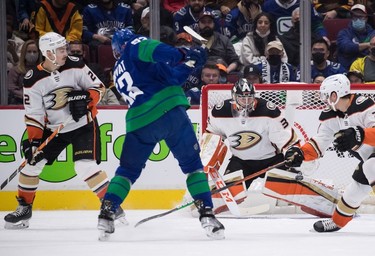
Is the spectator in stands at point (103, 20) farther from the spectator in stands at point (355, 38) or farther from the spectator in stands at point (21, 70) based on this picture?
the spectator in stands at point (355, 38)

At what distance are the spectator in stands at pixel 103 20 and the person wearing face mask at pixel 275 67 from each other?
42.6 inches

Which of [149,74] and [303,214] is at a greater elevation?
[149,74]

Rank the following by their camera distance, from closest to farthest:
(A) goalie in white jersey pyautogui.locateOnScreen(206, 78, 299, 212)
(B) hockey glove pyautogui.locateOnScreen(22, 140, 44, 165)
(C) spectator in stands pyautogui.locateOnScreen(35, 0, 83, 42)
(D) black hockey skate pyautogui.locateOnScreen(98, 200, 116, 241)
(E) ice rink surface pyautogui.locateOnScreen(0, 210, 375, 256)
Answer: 1. (E) ice rink surface pyautogui.locateOnScreen(0, 210, 375, 256)
2. (D) black hockey skate pyautogui.locateOnScreen(98, 200, 116, 241)
3. (B) hockey glove pyautogui.locateOnScreen(22, 140, 44, 165)
4. (A) goalie in white jersey pyautogui.locateOnScreen(206, 78, 299, 212)
5. (C) spectator in stands pyautogui.locateOnScreen(35, 0, 83, 42)

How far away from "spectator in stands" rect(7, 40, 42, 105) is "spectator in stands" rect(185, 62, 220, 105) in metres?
1.19

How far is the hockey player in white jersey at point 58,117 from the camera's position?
20.8 ft

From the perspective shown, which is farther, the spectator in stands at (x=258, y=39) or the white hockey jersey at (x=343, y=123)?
the spectator in stands at (x=258, y=39)

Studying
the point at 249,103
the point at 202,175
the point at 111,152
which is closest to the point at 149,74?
the point at 202,175

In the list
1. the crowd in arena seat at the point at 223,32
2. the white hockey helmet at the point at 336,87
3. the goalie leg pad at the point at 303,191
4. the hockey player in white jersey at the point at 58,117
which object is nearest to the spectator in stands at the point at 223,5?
the crowd in arena seat at the point at 223,32

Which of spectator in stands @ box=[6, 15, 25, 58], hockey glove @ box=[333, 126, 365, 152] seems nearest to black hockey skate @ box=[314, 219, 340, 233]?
hockey glove @ box=[333, 126, 365, 152]

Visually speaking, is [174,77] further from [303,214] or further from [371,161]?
[303,214]

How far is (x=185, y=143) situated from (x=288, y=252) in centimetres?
93

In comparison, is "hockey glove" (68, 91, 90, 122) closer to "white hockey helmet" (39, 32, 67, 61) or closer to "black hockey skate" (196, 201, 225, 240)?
"white hockey helmet" (39, 32, 67, 61)

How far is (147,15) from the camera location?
25.6 feet

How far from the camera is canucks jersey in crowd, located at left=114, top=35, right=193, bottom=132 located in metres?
5.29
